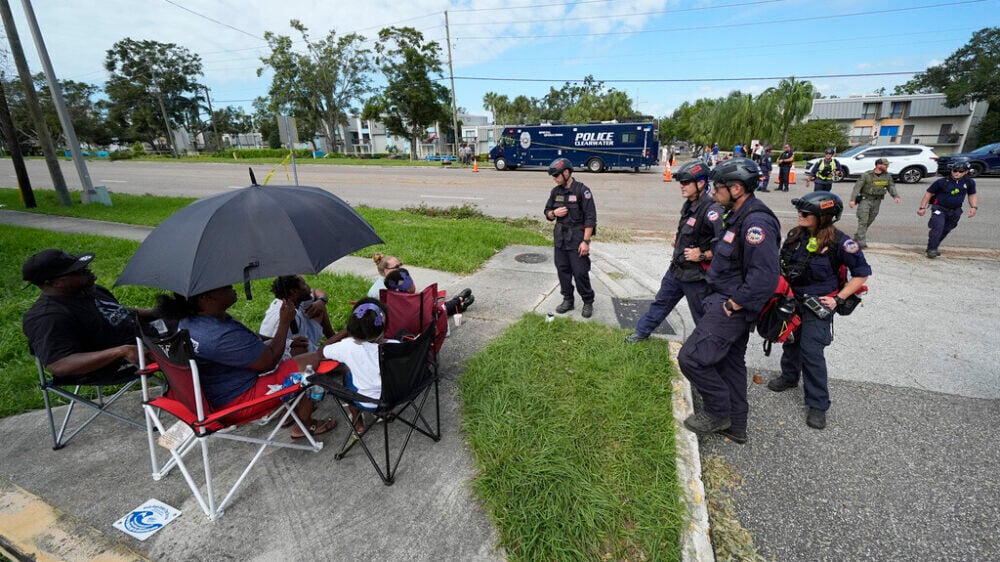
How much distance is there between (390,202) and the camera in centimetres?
1383

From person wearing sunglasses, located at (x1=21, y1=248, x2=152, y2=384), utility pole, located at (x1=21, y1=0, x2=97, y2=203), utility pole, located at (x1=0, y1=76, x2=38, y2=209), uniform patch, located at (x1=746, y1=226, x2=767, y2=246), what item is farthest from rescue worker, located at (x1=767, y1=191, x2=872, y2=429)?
utility pole, located at (x1=0, y1=76, x2=38, y2=209)

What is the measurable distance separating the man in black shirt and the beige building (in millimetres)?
56894

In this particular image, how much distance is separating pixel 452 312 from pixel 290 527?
259 cm

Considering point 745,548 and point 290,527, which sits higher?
point 290,527

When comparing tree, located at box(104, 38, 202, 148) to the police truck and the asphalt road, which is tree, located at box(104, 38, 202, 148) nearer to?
the asphalt road

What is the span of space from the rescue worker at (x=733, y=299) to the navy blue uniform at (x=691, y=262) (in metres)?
0.73

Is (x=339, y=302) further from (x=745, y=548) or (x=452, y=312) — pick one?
(x=745, y=548)

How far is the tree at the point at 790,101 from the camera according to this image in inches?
1433

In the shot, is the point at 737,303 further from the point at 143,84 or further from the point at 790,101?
the point at 143,84

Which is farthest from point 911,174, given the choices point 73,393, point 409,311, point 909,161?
point 73,393

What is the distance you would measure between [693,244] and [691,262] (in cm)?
16

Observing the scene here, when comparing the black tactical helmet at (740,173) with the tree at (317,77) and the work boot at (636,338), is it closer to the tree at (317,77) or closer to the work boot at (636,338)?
the work boot at (636,338)

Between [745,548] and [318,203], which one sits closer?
[745,548]

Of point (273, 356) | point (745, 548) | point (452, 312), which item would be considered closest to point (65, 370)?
point (273, 356)
